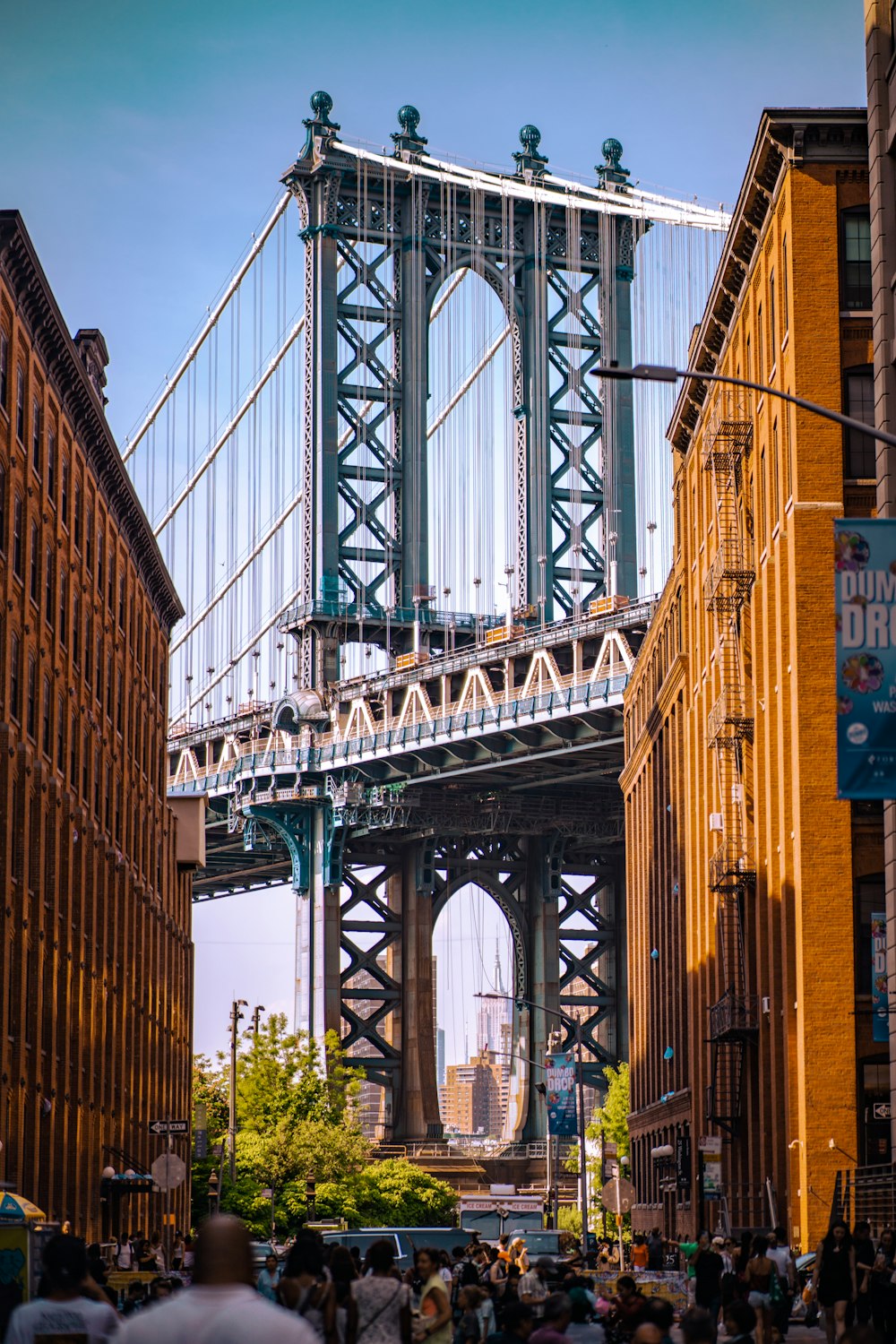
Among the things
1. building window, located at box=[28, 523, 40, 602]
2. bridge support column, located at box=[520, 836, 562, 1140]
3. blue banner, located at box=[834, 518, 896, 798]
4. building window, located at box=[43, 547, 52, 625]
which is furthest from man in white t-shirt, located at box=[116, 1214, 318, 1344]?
bridge support column, located at box=[520, 836, 562, 1140]

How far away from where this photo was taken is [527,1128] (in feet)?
434

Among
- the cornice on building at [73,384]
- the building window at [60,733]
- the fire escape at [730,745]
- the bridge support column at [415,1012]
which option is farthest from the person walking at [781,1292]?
the bridge support column at [415,1012]

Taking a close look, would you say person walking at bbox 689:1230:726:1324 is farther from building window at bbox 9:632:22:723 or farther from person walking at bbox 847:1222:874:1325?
building window at bbox 9:632:22:723

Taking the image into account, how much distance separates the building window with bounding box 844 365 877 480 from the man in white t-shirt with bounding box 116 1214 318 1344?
134 ft

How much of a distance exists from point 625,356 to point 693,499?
5156 centimetres

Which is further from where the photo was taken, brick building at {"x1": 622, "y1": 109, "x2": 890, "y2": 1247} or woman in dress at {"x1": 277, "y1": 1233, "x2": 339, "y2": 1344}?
brick building at {"x1": 622, "y1": 109, "x2": 890, "y2": 1247}

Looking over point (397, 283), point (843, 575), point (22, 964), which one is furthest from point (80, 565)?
point (397, 283)

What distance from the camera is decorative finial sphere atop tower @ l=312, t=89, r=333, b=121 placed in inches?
4626

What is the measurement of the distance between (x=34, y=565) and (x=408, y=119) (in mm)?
66784

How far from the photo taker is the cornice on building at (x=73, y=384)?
5459 cm

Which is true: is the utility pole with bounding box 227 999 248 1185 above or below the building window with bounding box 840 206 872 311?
below

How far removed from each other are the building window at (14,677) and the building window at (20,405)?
5.02m

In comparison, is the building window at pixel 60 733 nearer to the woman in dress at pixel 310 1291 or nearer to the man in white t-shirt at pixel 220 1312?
the woman in dress at pixel 310 1291

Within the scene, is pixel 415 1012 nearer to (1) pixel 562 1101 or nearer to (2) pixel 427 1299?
(1) pixel 562 1101
